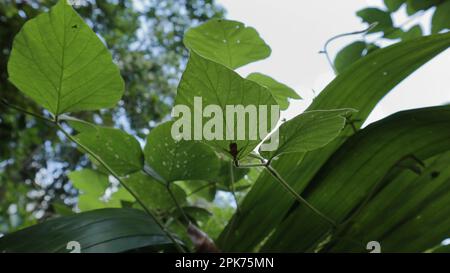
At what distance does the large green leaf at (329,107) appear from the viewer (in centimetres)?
27

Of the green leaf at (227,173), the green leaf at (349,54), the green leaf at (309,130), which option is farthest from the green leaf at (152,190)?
the green leaf at (349,54)

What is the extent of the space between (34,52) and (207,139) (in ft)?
0.32

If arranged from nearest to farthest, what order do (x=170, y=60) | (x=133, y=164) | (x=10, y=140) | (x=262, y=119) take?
(x=262, y=119), (x=133, y=164), (x=10, y=140), (x=170, y=60)

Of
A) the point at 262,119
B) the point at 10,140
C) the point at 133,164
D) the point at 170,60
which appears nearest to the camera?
→ the point at 262,119

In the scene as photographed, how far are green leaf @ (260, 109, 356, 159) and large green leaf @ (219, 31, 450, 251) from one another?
8 cm

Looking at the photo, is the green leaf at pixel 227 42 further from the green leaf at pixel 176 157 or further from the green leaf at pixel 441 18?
the green leaf at pixel 441 18

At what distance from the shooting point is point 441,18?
1.43 ft

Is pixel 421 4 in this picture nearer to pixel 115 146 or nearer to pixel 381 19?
pixel 381 19

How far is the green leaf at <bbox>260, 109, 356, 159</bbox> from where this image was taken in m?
0.20

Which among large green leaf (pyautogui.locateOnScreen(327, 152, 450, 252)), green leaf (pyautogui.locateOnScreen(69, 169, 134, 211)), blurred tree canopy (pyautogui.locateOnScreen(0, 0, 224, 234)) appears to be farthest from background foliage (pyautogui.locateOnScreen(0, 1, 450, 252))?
blurred tree canopy (pyautogui.locateOnScreen(0, 0, 224, 234))
